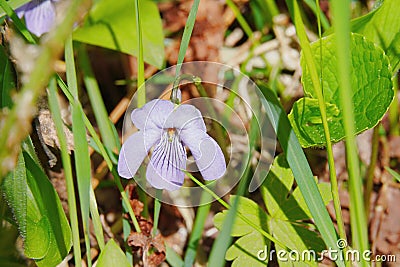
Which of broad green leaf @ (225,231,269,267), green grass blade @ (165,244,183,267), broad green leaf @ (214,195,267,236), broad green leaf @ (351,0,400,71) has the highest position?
broad green leaf @ (351,0,400,71)

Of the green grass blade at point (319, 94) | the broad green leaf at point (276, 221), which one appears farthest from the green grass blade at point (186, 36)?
the broad green leaf at point (276, 221)

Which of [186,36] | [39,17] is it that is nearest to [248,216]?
[186,36]

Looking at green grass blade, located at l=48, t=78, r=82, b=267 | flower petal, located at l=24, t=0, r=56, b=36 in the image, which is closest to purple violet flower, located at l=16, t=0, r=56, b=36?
flower petal, located at l=24, t=0, r=56, b=36

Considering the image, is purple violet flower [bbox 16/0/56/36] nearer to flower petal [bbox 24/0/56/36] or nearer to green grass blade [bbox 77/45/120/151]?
flower petal [bbox 24/0/56/36]

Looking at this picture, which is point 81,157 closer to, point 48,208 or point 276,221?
point 48,208

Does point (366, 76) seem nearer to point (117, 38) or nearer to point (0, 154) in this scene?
point (117, 38)
